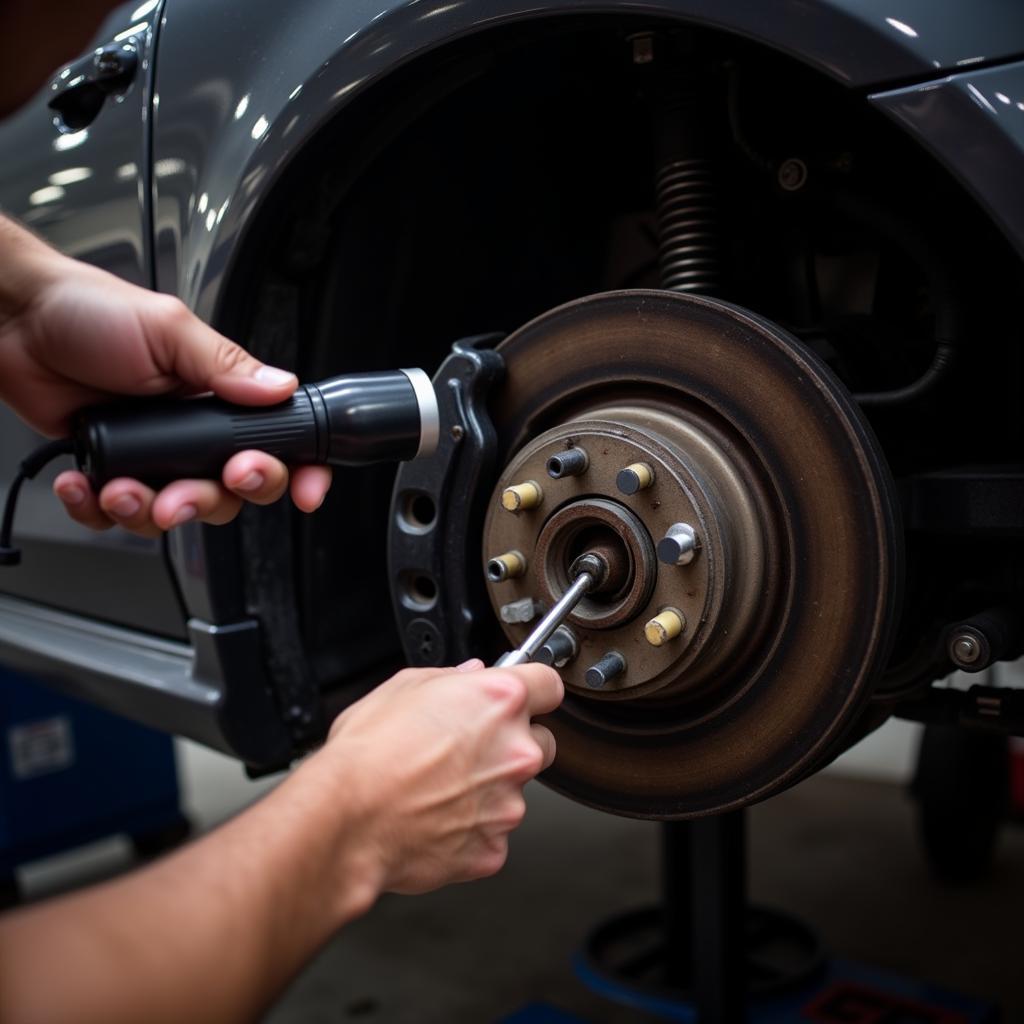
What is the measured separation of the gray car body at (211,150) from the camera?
55 centimetres

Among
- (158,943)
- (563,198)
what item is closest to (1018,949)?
(563,198)

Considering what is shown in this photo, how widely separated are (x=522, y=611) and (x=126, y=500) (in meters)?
0.25

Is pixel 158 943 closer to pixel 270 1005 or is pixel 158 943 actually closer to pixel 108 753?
pixel 270 1005

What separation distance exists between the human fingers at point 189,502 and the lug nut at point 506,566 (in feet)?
0.55

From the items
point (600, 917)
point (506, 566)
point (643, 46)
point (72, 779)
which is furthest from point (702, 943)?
point (72, 779)

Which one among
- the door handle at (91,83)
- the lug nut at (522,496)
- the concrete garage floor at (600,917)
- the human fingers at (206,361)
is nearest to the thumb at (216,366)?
the human fingers at (206,361)

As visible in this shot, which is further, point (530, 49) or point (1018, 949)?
point (1018, 949)

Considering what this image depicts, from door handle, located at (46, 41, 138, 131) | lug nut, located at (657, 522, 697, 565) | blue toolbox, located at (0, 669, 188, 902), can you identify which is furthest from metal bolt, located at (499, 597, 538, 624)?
blue toolbox, located at (0, 669, 188, 902)

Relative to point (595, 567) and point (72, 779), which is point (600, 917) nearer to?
point (72, 779)

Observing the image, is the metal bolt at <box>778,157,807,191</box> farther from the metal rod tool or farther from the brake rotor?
the metal rod tool

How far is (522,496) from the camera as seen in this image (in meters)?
0.67

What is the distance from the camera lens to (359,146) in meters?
0.81

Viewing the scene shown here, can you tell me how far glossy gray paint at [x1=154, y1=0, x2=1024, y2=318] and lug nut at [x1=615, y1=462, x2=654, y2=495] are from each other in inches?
9.2

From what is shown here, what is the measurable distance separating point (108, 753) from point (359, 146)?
144cm
